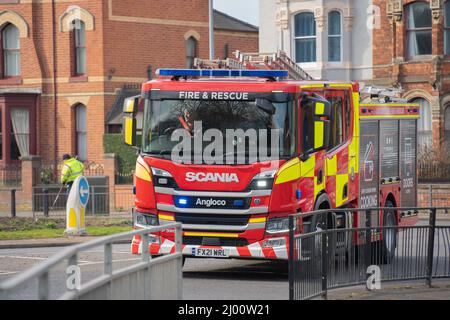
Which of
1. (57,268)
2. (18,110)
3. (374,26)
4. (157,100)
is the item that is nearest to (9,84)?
(18,110)

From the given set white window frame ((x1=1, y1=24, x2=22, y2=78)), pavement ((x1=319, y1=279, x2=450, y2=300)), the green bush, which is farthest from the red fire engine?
white window frame ((x1=1, y1=24, x2=22, y2=78))

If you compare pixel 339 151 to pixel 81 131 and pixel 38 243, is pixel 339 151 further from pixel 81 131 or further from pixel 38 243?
pixel 81 131

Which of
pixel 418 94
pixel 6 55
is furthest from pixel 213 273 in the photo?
pixel 6 55

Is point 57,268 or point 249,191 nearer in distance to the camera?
point 57,268

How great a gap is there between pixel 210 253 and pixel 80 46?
103 feet

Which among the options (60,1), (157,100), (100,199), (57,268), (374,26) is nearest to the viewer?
(57,268)

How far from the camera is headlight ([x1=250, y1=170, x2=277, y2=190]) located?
15.9 meters

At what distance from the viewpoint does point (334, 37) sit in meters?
42.5

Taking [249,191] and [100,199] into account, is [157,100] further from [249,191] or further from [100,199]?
[100,199]

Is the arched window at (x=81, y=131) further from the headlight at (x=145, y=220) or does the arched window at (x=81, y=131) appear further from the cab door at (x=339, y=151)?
the headlight at (x=145, y=220)

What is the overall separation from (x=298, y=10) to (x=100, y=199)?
13.8m

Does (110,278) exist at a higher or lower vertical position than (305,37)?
lower

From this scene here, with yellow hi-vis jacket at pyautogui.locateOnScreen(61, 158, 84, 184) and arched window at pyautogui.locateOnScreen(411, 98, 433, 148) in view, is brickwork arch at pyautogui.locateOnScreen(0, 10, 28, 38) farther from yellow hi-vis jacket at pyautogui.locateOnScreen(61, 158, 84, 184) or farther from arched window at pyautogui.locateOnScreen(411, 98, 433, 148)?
yellow hi-vis jacket at pyautogui.locateOnScreen(61, 158, 84, 184)

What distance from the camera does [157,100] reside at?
16.6 meters
